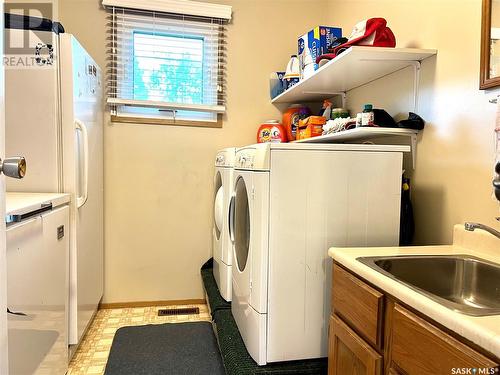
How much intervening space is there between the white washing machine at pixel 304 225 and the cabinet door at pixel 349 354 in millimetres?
254

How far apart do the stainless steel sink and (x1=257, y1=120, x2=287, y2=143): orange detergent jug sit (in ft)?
5.61

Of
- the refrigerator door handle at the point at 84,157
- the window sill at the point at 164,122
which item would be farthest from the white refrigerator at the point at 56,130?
the window sill at the point at 164,122

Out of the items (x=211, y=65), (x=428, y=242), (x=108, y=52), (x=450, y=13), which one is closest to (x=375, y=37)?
(x=450, y=13)

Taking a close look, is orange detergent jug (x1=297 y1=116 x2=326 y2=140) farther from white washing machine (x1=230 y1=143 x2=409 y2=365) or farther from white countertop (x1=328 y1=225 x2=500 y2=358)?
white countertop (x1=328 y1=225 x2=500 y2=358)

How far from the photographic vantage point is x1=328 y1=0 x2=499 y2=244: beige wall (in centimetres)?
144

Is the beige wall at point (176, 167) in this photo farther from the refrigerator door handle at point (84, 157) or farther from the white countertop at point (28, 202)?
the white countertop at point (28, 202)

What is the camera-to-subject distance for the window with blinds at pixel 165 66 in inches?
109

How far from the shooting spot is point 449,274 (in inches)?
50.6

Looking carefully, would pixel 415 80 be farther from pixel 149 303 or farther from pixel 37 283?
pixel 149 303

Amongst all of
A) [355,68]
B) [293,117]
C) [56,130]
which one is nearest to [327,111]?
[293,117]

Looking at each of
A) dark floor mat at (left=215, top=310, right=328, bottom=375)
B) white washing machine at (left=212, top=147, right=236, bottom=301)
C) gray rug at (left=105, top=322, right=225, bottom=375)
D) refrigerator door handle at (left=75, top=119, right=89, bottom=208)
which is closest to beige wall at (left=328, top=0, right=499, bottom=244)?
dark floor mat at (left=215, top=310, right=328, bottom=375)

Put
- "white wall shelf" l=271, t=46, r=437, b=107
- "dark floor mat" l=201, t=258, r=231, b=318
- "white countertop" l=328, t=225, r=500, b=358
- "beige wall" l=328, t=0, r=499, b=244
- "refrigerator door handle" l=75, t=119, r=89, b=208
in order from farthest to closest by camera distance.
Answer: "dark floor mat" l=201, t=258, r=231, b=318 < "refrigerator door handle" l=75, t=119, r=89, b=208 < "white wall shelf" l=271, t=46, r=437, b=107 < "beige wall" l=328, t=0, r=499, b=244 < "white countertop" l=328, t=225, r=500, b=358

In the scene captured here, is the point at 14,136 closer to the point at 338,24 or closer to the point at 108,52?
the point at 108,52

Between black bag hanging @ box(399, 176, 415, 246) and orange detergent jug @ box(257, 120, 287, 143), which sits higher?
orange detergent jug @ box(257, 120, 287, 143)
